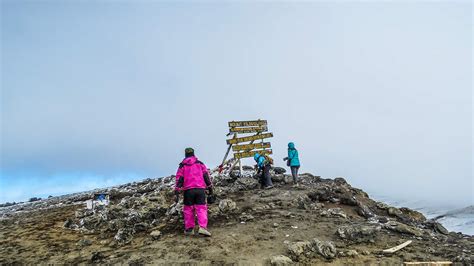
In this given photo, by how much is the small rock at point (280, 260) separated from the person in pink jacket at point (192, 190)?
2.67 m

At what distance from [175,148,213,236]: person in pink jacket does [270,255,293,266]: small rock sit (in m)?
2.67

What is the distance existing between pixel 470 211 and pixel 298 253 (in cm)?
4079

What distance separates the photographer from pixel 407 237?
Result: 30.8ft

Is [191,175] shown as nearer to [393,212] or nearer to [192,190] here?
[192,190]

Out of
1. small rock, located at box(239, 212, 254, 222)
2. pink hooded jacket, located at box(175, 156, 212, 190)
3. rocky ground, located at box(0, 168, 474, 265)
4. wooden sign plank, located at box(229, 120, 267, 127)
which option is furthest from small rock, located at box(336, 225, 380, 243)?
wooden sign plank, located at box(229, 120, 267, 127)

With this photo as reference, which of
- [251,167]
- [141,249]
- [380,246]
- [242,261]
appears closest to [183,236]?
[141,249]

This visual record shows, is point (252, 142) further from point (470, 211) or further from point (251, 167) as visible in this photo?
point (470, 211)

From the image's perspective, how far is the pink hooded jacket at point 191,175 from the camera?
377 inches

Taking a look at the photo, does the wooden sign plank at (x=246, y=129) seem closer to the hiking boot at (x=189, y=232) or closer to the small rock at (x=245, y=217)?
the small rock at (x=245, y=217)

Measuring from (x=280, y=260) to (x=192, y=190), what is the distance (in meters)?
3.56

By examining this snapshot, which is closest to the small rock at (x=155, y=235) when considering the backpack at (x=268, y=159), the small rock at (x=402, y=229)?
the small rock at (x=402, y=229)

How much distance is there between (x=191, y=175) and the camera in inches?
380

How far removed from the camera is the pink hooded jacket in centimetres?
958

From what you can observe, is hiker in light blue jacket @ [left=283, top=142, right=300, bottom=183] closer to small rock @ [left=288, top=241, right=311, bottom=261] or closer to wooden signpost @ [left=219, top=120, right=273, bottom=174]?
wooden signpost @ [left=219, top=120, right=273, bottom=174]
